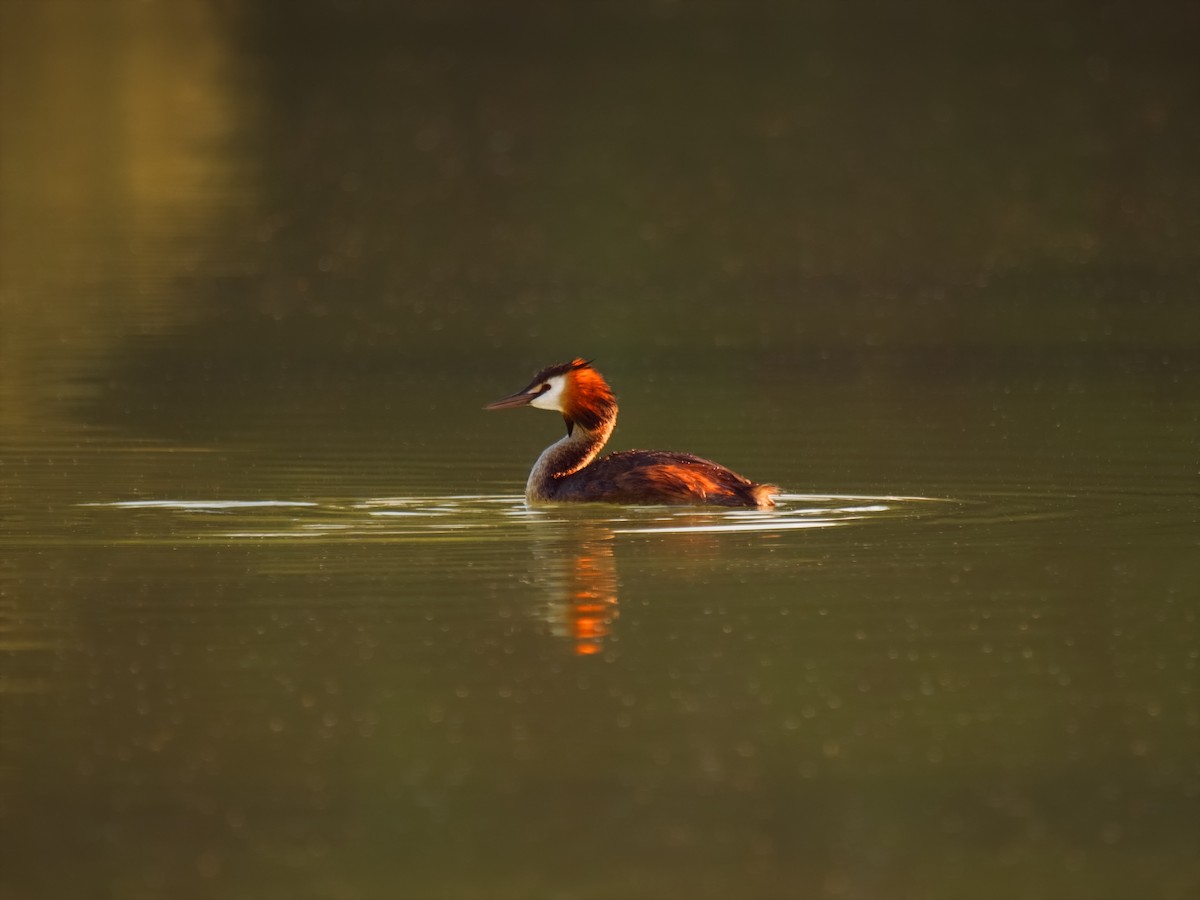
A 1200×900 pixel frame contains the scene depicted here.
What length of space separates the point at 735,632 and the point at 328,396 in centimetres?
884

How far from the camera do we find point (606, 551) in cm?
1243

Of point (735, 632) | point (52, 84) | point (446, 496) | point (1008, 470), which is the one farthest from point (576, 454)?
point (52, 84)

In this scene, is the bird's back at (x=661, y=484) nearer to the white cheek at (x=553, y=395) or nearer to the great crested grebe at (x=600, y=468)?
the great crested grebe at (x=600, y=468)

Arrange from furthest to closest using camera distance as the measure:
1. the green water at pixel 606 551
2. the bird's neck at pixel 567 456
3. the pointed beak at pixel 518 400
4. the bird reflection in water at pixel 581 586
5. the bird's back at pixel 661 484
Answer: the pointed beak at pixel 518 400
the bird's neck at pixel 567 456
the bird's back at pixel 661 484
the bird reflection in water at pixel 581 586
the green water at pixel 606 551

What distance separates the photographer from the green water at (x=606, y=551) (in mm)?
8164

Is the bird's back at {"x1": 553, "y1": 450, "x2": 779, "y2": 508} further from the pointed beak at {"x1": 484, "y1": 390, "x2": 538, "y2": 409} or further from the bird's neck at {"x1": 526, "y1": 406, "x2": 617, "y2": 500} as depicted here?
the pointed beak at {"x1": 484, "y1": 390, "x2": 538, "y2": 409}

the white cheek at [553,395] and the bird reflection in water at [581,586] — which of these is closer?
the bird reflection in water at [581,586]

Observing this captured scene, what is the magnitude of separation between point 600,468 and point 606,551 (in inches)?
60.5

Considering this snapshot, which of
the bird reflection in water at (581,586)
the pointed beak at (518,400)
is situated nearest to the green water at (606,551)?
the bird reflection in water at (581,586)

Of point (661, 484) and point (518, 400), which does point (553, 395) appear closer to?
point (518, 400)

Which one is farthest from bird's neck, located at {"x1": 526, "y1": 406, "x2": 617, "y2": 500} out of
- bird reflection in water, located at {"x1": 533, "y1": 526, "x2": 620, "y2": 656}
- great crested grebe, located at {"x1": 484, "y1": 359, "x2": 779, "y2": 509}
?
bird reflection in water, located at {"x1": 533, "y1": 526, "x2": 620, "y2": 656}

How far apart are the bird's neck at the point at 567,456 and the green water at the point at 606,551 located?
205 mm

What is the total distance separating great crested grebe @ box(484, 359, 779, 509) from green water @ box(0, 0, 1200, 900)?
0.52 ft

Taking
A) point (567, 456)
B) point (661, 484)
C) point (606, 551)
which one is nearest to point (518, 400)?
point (567, 456)
